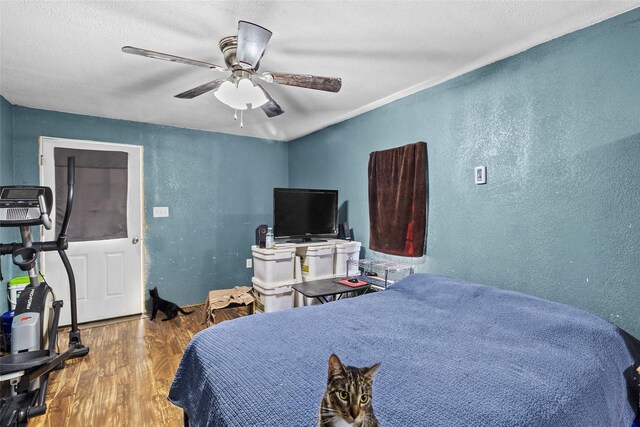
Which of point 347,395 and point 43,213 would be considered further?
point 43,213

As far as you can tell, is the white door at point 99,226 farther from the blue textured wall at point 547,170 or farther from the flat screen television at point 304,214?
the blue textured wall at point 547,170

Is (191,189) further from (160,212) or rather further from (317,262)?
(317,262)

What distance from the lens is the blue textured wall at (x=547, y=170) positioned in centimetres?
167

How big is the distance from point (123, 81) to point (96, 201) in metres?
1.58

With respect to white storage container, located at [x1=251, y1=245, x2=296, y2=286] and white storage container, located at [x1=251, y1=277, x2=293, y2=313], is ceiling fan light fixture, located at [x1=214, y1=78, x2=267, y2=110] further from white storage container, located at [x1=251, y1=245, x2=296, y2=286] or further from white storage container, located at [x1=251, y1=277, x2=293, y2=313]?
white storage container, located at [x1=251, y1=277, x2=293, y2=313]

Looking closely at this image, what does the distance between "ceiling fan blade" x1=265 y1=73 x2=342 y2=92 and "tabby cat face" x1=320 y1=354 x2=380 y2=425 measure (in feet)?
5.21

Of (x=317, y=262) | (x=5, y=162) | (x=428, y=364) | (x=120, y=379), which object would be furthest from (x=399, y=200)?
(x=5, y=162)

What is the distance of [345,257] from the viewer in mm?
3289

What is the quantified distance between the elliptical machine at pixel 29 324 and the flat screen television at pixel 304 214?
1.73 metres

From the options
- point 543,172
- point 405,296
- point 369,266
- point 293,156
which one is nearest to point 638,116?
point 543,172

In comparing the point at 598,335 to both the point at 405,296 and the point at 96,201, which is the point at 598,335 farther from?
the point at 96,201

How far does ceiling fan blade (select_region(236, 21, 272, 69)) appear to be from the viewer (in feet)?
4.67

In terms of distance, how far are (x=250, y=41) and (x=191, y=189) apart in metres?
2.90

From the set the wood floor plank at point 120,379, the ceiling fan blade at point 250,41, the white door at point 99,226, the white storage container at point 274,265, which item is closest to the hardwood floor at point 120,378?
the wood floor plank at point 120,379
